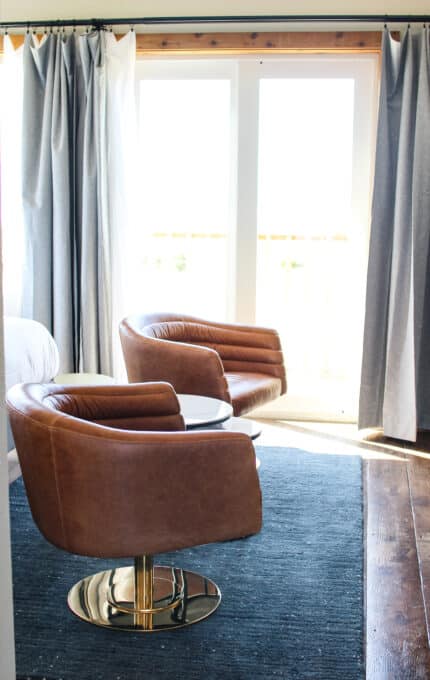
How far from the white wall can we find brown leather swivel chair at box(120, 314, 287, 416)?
177cm

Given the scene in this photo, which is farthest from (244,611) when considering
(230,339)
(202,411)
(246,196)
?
(246,196)

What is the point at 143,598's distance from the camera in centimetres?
251

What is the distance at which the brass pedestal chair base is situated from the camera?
246 centimetres

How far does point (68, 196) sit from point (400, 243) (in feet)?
6.23

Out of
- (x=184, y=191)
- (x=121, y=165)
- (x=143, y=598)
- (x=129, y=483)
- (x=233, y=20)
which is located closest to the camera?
(x=129, y=483)

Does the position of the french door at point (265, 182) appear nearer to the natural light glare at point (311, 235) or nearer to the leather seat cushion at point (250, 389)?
the natural light glare at point (311, 235)

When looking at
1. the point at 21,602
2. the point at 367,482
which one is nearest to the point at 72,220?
the point at 367,482

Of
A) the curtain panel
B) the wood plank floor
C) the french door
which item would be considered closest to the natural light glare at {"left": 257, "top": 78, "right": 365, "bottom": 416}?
the french door

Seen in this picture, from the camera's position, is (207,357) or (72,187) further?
(72,187)

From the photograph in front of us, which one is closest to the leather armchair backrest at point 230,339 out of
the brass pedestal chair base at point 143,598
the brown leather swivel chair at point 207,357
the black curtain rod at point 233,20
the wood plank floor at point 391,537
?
the brown leather swivel chair at point 207,357

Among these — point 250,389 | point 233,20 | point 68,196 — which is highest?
point 233,20

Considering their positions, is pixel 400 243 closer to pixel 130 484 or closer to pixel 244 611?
pixel 244 611

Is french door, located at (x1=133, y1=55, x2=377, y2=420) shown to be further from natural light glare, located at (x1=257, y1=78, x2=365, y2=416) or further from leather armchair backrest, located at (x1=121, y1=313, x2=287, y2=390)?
leather armchair backrest, located at (x1=121, y1=313, x2=287, y2=390)

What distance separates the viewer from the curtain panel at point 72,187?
4.61m
